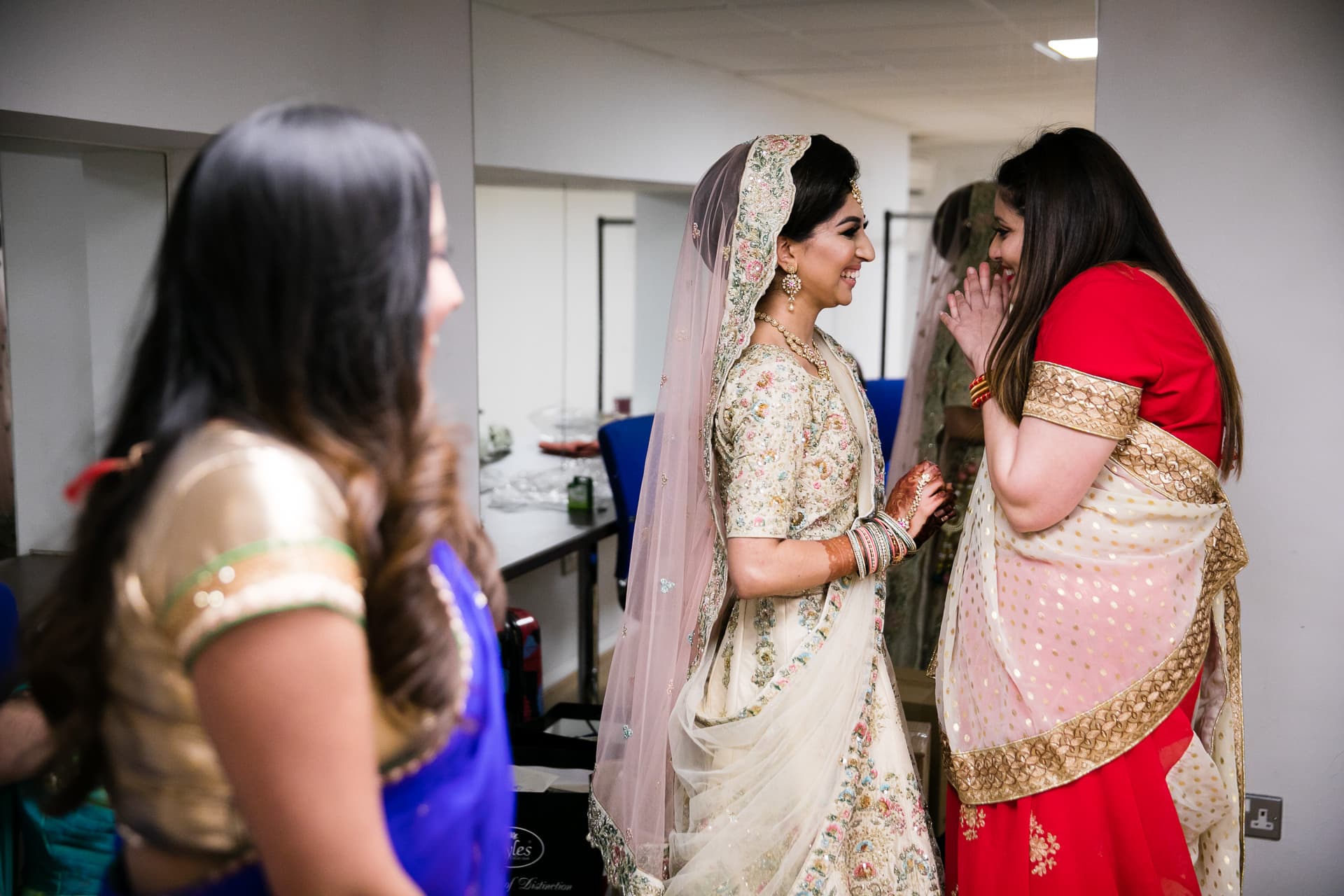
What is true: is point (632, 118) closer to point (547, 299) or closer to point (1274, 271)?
point (547, 299)

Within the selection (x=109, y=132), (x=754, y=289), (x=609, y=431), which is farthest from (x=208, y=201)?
(x=609, y=431)

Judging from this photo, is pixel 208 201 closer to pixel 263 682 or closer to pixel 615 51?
pixel 263 682

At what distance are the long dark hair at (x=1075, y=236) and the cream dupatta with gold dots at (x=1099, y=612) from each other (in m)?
0.09

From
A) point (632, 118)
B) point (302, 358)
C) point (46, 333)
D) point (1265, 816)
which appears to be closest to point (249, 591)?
point (302, 358)

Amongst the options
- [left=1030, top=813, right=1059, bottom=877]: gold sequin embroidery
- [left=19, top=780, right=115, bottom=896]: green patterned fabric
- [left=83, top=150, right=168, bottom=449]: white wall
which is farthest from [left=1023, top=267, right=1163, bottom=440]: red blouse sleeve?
[left=83, top=150, right=168, bottom=449]: white wall

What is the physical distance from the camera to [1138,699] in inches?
63.8

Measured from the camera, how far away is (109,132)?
6.47 feet

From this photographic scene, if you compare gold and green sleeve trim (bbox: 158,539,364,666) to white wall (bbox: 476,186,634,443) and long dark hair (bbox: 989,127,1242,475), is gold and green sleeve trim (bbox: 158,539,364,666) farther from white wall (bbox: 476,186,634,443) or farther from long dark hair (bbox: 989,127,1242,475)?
white wall (bbox: 476,186,634,443)

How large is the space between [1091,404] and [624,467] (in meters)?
1.68

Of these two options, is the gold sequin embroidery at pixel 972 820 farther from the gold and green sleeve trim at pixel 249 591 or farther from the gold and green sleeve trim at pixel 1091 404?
the gold and green sleeve trim at pixel 249 591

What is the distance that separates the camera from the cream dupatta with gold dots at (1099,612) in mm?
1591

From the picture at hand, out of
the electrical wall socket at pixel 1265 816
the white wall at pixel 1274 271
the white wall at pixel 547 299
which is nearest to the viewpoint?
the white wall at pixel 1274 271

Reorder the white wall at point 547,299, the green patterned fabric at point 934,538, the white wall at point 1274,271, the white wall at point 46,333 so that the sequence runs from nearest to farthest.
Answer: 1. the white wall at point 46,333
2. the white wall at point 1274,271
3. the green patterned fabric at point 934,538
4. the white wall at point 547,299

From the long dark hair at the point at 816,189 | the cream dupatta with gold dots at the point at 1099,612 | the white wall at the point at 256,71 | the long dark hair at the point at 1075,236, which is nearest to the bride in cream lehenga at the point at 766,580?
the long dark hair at the point at 816,189
